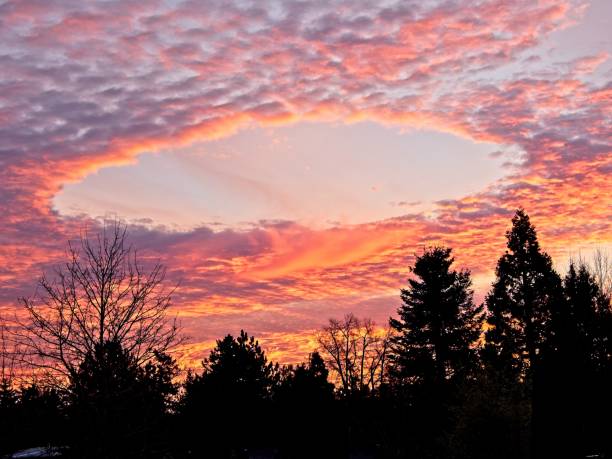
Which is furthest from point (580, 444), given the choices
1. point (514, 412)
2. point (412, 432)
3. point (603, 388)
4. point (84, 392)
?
point (412, 432)

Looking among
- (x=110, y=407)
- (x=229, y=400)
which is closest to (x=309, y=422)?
(x=110, y=407)

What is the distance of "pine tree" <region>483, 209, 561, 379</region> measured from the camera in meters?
56.6

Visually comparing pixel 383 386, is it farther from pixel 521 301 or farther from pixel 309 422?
pixel 309 422

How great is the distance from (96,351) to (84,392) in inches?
44.3

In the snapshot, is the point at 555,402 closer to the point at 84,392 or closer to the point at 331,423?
the point at 84,392

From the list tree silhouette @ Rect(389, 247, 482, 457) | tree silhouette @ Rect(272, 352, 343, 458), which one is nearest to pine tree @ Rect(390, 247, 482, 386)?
tree silhouette @ Rect(389, 247, 482, 457)

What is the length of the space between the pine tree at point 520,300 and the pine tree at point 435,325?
195cm

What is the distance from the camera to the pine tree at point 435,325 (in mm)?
57250

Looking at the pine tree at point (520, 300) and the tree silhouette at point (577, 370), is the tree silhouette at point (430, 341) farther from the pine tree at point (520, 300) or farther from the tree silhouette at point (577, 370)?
the tree silhouette at point (577, 370)

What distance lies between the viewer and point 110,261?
61.9ft

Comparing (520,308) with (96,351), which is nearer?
(96,351)

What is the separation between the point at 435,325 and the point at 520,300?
7.89 metres

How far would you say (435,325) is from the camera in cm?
5894

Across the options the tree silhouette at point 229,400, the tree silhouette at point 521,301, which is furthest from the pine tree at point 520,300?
the tree silhouette at point 229,400
